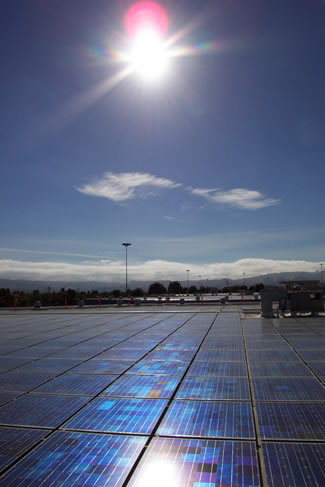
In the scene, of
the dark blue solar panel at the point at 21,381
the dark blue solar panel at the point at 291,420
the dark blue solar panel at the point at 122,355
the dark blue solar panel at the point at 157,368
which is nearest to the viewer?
the dark blue solar panel at the point at 291,420

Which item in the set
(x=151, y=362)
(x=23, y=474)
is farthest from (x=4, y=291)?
(x=23, y=474)

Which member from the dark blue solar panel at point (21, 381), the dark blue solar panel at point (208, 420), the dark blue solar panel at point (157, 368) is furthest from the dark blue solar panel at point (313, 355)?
the dark blue solar panel at point (21, 381)

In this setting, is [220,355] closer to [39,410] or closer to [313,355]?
[313,355]

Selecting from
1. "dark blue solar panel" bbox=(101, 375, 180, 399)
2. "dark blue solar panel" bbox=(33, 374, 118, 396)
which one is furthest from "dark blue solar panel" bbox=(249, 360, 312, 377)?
"dark blue solar panel" bbox=(33, 374, 118, 396)

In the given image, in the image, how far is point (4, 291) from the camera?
6994cm

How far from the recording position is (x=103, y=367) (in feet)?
30.7

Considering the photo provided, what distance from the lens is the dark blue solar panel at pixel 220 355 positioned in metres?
9.81

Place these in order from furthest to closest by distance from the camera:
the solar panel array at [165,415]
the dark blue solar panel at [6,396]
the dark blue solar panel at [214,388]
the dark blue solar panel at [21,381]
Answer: the dark blue solar panel at [21,381]
the dark blue solar panel at [6,396]
the dark blue solar panel at [214,388]
the solar panel array at [165,415]

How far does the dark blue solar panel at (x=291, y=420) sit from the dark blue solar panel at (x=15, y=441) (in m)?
3.36

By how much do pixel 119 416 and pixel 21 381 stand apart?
11.3ft

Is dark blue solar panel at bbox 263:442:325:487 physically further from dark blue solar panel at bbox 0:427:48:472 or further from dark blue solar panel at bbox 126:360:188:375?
dark blue solar panel at bbox 126:360:188:375

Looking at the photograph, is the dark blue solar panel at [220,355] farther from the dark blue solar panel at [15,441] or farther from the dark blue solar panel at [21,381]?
the dark blue solar panel at [15,441]

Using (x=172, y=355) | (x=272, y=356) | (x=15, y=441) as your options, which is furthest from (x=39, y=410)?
(x=272, y=356)

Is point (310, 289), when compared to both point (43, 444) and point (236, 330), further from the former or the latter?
point (43, 444)
